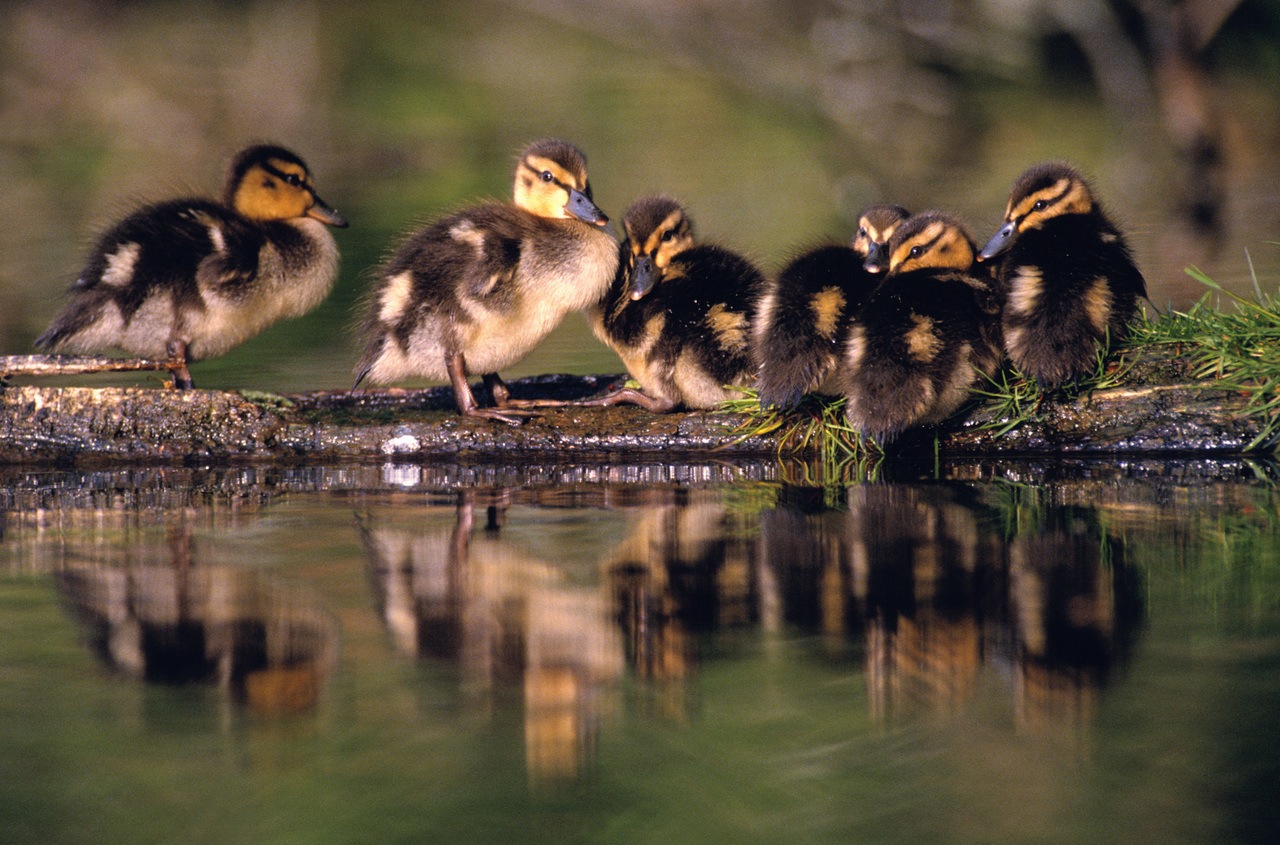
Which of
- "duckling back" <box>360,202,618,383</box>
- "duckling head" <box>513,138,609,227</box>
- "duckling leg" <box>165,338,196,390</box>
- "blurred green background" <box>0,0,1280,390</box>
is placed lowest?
"duckling leg" <box>165,338,196,390</box>

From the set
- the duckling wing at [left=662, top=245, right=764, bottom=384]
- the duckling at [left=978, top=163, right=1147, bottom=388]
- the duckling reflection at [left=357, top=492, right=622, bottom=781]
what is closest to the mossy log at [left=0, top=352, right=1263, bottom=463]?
the duckling wing at [left=662, top=245, right=764, bottom=384]

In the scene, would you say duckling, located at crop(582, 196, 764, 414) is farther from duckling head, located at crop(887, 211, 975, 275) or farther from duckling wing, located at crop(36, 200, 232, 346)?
duckling wing, located at crop(36, 200, 232, 346)

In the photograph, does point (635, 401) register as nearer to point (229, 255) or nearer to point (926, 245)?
point (926, 245)

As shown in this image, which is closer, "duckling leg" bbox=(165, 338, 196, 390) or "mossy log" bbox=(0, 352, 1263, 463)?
"mossy log" bbox=(0, 352, 1263, 463)

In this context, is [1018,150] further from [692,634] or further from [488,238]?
[692,634]

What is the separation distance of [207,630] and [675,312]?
192cm

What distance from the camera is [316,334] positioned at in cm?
692

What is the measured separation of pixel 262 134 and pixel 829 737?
1167 cm

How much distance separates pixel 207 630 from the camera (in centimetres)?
276

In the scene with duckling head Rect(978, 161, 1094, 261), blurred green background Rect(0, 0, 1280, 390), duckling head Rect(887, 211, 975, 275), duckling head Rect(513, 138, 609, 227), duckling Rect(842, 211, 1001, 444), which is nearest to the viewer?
duckling Rect(842, 211, 1001, 444)

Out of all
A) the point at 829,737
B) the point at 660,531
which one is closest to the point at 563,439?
the point at 660,531

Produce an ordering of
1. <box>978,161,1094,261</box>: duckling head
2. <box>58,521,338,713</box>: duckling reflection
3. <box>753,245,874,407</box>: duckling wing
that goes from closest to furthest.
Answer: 1. <box>58,521,338,713</box>: duckling reflection
2. <box>753,245,874,407</box>: duckling wing
3. <box>978,161,1094,261</box>: duckling head

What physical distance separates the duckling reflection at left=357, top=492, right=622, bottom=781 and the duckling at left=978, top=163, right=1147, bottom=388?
1.41 meters

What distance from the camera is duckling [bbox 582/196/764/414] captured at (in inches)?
169
